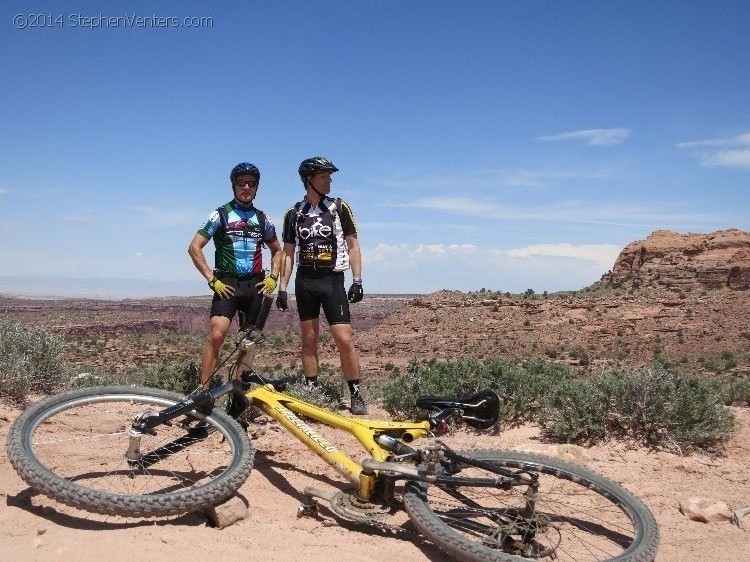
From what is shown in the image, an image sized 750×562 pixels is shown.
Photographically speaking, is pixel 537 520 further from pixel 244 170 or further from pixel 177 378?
pixel 177 378

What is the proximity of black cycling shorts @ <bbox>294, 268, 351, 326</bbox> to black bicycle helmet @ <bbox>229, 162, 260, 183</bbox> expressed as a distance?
1075 mm

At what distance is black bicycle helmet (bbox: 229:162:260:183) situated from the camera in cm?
530

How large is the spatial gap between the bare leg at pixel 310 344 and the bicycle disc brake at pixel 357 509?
102 inches


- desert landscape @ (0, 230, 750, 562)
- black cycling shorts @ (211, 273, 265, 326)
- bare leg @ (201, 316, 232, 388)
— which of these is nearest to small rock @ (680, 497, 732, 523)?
desert landscape @ (0, 230, 750, 562)

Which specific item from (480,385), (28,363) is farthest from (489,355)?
(28,363)

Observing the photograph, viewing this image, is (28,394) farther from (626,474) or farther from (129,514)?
(626,474)

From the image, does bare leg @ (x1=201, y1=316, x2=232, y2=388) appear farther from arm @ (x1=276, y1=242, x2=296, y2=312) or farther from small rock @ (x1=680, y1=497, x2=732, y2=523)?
small rock @ (x1=680, y1=497, x2=732, y2=523)

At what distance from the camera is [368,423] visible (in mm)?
3354

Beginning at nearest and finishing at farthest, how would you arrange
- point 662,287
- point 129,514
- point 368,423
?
point 129,514
point 368,423
point 662,287

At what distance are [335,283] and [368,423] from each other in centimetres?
254

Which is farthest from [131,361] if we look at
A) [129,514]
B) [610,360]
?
[129,514]

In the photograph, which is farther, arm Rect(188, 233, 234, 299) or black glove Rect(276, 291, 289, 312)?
black glove Rect(276, 291, 289, 312)

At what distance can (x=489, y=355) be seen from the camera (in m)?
33.2

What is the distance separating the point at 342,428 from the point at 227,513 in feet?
2.64
